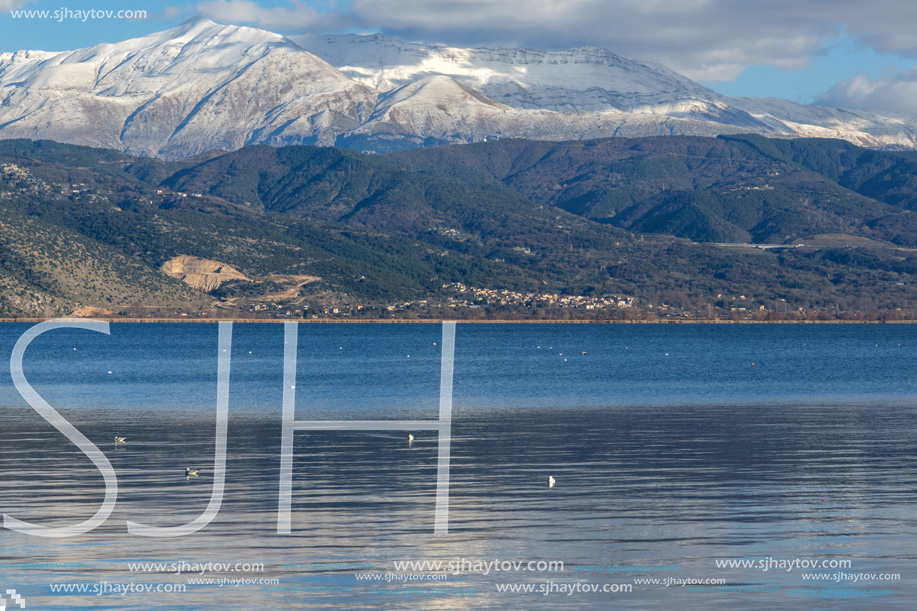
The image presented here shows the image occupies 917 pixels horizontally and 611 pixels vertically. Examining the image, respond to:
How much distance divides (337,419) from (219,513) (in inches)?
1255

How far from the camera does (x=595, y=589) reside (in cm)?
2544

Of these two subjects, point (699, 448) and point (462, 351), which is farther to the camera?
point (462, 351)

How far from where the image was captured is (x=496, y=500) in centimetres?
3644

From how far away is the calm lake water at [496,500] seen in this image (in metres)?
25.7

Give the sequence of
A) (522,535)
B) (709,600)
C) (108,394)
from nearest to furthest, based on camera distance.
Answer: (709,600)
(522,535)
(108,394)

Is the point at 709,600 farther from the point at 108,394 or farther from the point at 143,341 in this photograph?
the point at 143,341

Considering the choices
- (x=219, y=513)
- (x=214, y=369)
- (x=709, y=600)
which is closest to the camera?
(x=709, y=600)

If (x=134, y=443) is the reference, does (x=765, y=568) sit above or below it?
above

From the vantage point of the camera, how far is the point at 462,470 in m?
43.3

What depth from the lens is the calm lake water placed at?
25.7 m

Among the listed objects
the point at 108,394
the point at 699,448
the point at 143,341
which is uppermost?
the point at 699,448

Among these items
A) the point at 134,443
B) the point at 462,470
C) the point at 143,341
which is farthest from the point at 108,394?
the point at 143,341

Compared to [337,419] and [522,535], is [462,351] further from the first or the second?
[522,535]

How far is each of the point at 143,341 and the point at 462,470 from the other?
164 m
